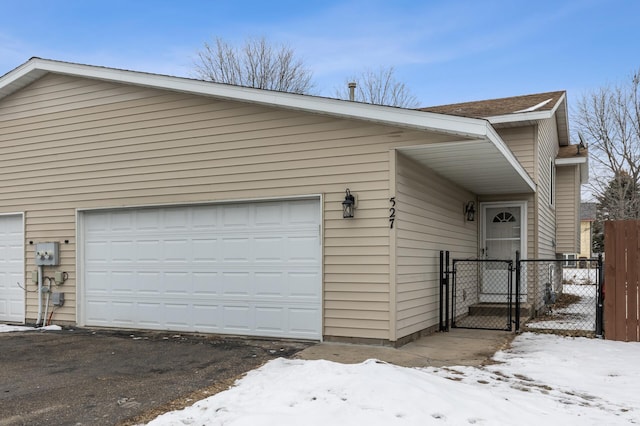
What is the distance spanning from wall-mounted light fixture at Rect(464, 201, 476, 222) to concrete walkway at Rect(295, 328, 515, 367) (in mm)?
2857

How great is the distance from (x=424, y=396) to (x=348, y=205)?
3.06 meters

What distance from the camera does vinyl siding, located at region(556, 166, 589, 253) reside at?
14.1 m

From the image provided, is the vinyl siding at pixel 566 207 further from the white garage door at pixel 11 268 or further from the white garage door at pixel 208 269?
the white garage door at pixel 11 268

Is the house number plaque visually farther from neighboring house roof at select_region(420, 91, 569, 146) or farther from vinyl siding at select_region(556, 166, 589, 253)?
vinyl siding at select_region(556, 166, 589, 253)

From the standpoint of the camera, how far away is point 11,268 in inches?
367

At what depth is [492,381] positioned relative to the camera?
16.0 ft

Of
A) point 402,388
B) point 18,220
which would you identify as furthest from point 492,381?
point 18,220

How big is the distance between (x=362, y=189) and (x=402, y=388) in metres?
3.06

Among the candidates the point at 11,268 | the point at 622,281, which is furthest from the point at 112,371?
the point at 622,281

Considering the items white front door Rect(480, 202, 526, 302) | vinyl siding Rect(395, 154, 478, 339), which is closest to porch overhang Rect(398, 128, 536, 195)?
vinyl siding Rect(395, 154, 478, 339)

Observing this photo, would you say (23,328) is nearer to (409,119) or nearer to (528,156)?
(409,119)

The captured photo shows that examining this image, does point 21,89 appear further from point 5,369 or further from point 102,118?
point 5,369

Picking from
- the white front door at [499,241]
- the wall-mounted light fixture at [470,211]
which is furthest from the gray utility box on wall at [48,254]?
the white front door at [499,241]

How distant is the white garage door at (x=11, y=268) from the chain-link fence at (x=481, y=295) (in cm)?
754
